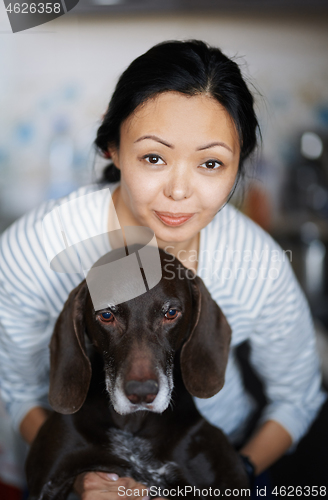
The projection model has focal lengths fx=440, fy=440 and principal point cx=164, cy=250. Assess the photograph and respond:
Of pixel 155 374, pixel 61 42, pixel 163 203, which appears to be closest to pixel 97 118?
pixel 61 42

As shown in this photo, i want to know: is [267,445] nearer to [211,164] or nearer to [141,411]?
[141,411]

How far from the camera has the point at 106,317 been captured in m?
0.89

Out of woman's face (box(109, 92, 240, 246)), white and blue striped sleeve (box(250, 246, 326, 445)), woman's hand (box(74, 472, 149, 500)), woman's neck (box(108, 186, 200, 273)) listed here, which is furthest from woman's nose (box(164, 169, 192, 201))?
woman's hand (box(74, 472, 149, 500))

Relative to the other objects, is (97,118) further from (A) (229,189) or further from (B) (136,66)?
(A) (229,189)

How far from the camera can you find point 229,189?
872 millimetres

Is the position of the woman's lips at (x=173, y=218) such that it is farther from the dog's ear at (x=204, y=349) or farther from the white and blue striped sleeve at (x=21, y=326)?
the white and blue striped sleeve at (x=21, y=326)

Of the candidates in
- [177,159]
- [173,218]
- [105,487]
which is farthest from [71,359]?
[177,159]

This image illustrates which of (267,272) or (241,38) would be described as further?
(267,272)

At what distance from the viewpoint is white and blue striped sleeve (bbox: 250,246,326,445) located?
1.09 meters

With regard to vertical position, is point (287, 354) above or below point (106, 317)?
below

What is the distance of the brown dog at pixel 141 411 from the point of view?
0.90 meters

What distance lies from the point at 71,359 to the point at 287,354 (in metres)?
0.55

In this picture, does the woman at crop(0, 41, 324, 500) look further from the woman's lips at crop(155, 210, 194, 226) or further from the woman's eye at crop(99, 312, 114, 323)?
the woman's eye at crop(99, 312, 114, 323)

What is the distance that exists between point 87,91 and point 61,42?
0.12 metres
